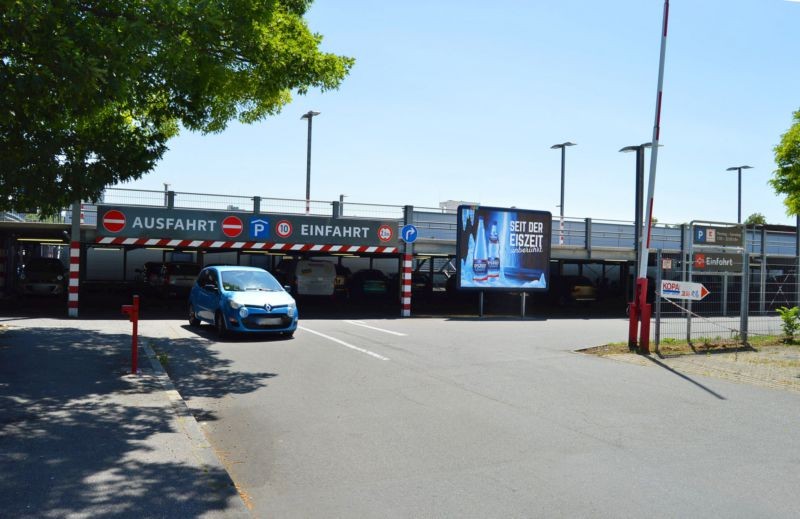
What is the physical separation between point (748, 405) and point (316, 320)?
1365 centimetres

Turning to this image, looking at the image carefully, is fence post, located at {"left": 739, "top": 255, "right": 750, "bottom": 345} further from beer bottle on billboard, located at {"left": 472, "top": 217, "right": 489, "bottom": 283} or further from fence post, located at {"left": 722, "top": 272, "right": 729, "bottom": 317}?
beer bottle on billboard, located at {"left": 472, "top": 217, "right": 489, "bottom": 283}

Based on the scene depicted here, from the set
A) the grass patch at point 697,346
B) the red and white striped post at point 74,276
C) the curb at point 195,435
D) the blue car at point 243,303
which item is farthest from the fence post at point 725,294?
the red and white striped post at point 74,276

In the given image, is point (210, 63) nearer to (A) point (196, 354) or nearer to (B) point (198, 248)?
(A) point (196, 354)

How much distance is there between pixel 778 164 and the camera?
16.4 m

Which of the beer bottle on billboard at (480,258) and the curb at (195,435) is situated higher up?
the beer bottle on billboard at (480,258)

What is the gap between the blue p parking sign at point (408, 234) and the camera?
2344 cm

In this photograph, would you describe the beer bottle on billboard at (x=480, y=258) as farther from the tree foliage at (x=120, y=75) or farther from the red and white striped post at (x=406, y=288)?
the tree foliage at (x=120, y=75)

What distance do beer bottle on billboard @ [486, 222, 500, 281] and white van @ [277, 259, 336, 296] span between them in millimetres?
6891

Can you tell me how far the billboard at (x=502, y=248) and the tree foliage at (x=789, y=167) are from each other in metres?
9.15

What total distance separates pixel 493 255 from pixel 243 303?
11560 millimetres

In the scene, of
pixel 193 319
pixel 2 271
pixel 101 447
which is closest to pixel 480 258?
pixel 193 319

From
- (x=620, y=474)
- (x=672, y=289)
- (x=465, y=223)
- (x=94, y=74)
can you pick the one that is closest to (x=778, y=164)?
(x=672, y=289)

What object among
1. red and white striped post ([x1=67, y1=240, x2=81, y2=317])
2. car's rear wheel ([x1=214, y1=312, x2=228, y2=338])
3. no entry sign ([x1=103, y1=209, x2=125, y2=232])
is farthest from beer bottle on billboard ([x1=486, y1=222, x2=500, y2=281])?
red and white striped post ([x1=67, y1=240, x2=81, y2=317])

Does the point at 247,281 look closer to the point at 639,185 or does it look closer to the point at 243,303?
the point at 243,303
